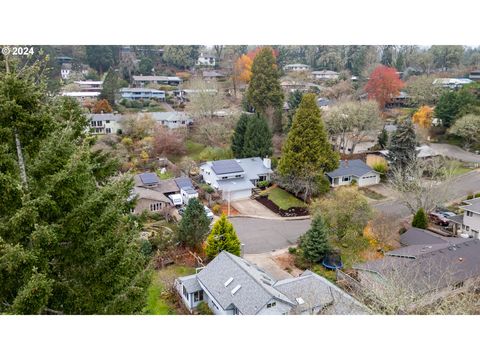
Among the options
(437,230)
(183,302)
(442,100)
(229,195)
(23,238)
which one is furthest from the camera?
(442,100)

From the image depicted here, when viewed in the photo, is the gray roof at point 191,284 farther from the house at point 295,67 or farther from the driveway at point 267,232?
the house at point 295,67

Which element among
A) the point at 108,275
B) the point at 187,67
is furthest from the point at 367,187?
the point at 187,67

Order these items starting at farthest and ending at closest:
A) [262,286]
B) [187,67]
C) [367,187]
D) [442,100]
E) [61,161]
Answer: [187,67]
[442,100]
[367,187]
[262,286]
[61,161]

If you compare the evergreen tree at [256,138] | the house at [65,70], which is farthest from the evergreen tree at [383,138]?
the house at [65,70]

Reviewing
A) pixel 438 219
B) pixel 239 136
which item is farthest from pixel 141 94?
pixel 438 219

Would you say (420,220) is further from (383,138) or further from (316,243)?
(383,138)

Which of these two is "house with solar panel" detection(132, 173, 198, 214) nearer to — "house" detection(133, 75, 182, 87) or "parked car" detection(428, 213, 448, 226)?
"parked car" detection(428, 213, 448, 226)

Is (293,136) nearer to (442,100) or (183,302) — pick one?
(183,302)
